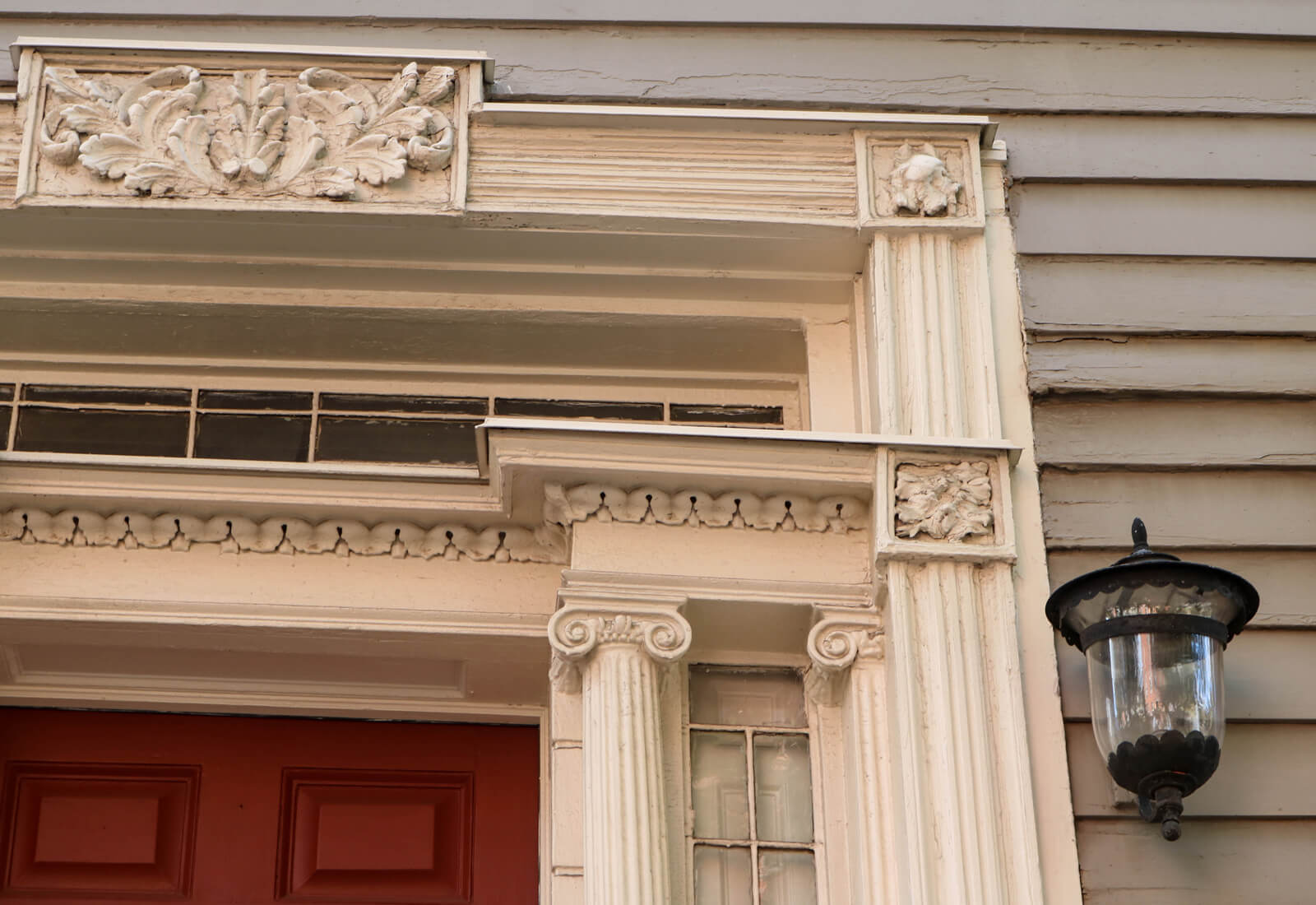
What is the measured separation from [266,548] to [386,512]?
1.10ft

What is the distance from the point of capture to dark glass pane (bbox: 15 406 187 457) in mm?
5238

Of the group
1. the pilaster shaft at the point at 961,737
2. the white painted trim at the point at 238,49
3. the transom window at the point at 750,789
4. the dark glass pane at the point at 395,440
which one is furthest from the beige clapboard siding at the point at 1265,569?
the white painted trim at the point at 238,49

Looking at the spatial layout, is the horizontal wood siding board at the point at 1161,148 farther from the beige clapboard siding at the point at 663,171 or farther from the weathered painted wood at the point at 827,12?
the beige clapboard siding at the point at 663,171

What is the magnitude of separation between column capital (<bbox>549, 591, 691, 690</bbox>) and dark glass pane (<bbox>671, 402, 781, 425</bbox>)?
903 mm


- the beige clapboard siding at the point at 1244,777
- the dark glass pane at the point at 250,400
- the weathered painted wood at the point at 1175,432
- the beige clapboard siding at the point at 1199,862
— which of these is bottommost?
the beige clapboard siding at the point at 1199,862

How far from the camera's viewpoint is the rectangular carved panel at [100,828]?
16.3 ft

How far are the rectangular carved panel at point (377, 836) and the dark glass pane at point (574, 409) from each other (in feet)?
3.46

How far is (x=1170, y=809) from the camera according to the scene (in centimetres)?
409

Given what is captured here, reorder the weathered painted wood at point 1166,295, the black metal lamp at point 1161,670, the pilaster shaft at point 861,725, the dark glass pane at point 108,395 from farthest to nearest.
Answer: the dark glass pane at point 108,395
the weathered painted wood at point 1166,295
the pilaster shaft at point 861,725
the black metal lamp at point 1161,670

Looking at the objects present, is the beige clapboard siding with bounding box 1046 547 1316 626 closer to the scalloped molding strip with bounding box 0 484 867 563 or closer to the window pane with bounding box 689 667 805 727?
the scalloped molding strip with bounding box 0 484 867 563

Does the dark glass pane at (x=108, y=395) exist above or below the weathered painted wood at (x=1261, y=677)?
above

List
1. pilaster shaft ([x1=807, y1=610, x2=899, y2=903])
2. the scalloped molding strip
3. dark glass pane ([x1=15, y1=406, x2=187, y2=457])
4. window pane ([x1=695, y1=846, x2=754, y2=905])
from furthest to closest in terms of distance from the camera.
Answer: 1. dark glass pane ([x1=15, y1=406, x2=187, y2=457])
2. the scalloped molding strip
3. window pane ([x1=695, y1=846, x2=754, y2=905])
4. pilaster shaft ([x1=807, y1=610, x2=899, y2=903])

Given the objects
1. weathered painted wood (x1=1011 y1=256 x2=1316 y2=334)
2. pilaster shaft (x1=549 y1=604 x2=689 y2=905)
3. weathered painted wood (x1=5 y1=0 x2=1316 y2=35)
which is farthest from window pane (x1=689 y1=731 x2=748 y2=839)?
weathered painted wood (x1=5 y1=0 x2=1316 y2=35)

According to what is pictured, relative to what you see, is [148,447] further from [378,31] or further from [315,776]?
[378,31]
